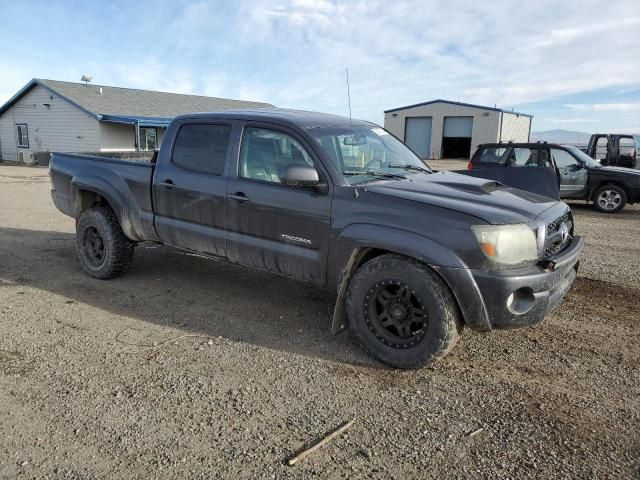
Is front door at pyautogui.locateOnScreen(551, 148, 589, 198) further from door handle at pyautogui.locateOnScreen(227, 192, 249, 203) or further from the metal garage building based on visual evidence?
the metal garage building

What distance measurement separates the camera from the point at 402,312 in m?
3.61

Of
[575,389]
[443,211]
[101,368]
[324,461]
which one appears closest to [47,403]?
[101,368]

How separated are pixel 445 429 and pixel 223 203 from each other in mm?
2685

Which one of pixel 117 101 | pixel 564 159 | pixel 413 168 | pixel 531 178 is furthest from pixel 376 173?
pixel 117 101

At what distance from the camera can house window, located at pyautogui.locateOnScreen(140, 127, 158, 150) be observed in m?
27.0

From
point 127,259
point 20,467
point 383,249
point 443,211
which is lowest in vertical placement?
point 20,467

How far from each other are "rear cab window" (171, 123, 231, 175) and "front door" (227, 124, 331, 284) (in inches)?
10.0

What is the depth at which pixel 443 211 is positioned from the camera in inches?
134

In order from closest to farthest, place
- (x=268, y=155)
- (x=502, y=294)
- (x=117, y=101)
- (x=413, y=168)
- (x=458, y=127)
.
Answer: (x=502, y=294), (x=268, y=155), (x=413, y=168), (x=117, y=101), (x=458, y=127)

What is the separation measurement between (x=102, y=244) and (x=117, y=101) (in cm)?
2468

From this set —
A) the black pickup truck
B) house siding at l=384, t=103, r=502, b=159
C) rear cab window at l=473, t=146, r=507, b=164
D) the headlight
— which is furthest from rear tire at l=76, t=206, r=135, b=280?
house siding at l=384, t=103, r=502, b=159

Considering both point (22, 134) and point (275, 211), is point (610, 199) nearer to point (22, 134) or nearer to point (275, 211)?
point (275, 211)

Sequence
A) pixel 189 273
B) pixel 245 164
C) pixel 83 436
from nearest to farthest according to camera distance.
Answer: pixel 83 436, pixel 245 164, pixel 189 273

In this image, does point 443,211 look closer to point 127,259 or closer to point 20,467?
point 20,467
